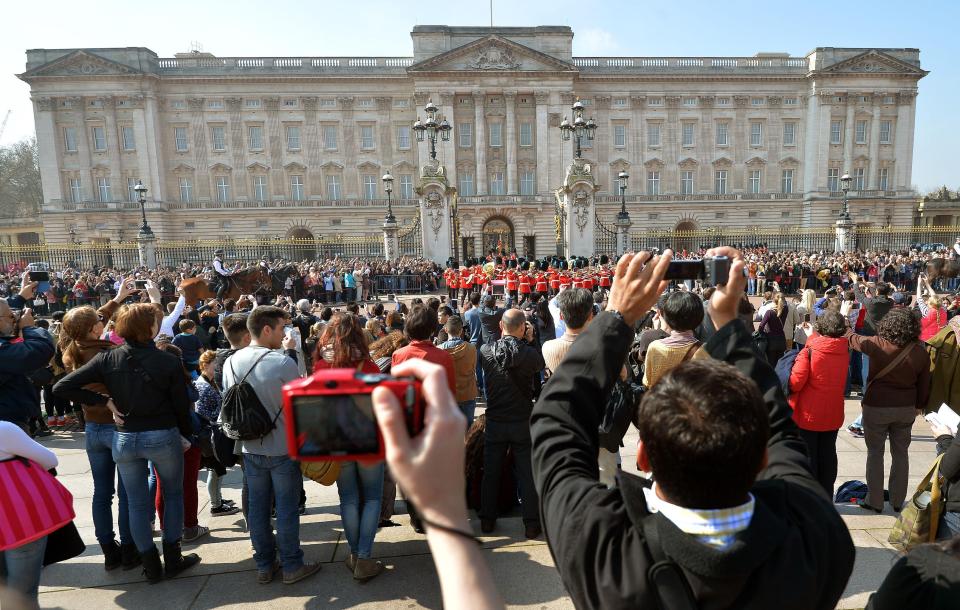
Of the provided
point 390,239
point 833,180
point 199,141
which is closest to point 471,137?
point 199,141

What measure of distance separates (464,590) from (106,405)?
388 centimetres

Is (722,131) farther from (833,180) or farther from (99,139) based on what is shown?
(99,139)

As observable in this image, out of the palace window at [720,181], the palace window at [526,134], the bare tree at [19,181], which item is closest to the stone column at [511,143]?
the palace window at [526,134]

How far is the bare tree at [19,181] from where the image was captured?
6519 centimetres

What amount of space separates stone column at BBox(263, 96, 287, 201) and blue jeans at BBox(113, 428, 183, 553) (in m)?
46.6

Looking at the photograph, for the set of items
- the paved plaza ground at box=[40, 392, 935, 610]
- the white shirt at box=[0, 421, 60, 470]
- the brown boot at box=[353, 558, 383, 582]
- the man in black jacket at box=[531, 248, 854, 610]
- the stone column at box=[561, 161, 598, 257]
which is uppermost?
the stone column at box=[561, 161, 598, 257]

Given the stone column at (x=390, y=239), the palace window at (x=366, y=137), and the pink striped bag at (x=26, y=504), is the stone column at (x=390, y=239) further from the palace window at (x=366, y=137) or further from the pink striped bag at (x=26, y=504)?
the palace window at (x=366, y=137)

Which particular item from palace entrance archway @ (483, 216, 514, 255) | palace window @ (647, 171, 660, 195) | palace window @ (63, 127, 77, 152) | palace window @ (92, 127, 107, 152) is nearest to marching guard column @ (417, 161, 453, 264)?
palace entrance archway @ (483, 216, 514, 255)

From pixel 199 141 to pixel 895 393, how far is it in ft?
168

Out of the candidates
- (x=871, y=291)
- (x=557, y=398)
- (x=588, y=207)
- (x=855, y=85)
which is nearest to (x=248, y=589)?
(x=557, y=398)

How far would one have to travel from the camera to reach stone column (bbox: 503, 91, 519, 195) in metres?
45.1

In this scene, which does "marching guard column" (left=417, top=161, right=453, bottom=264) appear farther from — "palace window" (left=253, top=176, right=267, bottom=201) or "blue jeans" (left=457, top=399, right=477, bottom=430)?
"palace window" (left=253, top=176, right=267, bottom=201)

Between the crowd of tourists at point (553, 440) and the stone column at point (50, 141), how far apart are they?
45.9m

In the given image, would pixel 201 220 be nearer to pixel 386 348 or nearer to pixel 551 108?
pixel 551 108
